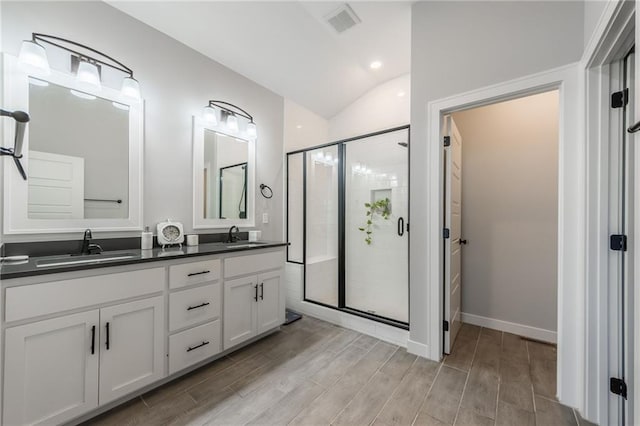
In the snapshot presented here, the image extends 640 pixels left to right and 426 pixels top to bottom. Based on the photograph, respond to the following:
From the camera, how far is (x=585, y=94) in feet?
4.89

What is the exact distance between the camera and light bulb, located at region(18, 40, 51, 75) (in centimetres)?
153

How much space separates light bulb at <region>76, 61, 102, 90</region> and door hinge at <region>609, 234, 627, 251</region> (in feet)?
11.1

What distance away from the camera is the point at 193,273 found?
5.98 ft

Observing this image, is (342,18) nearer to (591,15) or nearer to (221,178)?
(591,15)

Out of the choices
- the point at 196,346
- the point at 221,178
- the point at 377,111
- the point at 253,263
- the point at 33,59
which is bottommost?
the point at 196,346

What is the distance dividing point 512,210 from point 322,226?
2.04 m

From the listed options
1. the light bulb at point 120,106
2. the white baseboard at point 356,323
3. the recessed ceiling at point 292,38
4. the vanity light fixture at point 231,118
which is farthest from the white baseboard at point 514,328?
the light bulb at point 120,106

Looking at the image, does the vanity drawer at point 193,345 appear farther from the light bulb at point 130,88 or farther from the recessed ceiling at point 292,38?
the recessed ceiling at point 292,38

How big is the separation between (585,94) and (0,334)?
3.25 m

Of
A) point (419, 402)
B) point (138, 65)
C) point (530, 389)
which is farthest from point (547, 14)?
point (138, 65)

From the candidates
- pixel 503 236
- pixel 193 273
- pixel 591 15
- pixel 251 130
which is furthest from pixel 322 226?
pixel 591 15

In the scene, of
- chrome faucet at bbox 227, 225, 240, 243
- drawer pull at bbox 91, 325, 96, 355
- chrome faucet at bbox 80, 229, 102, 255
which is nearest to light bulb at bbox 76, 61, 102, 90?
chrome faucet at bbox 80, 229, 102, 255

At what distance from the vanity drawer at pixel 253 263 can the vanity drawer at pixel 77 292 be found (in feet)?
1.67

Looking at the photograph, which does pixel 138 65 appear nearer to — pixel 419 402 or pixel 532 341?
pixel 419 402
